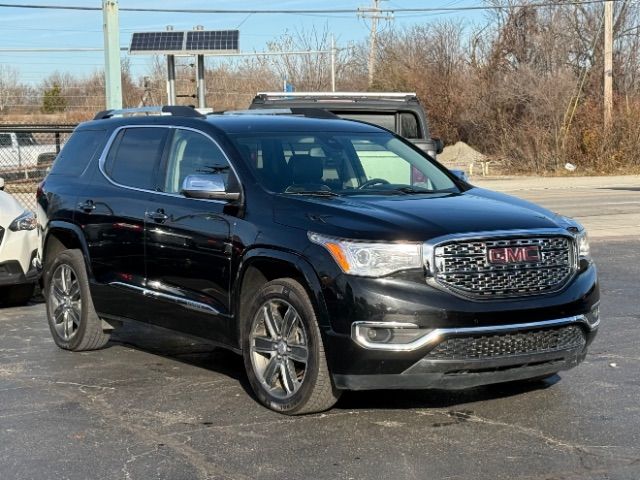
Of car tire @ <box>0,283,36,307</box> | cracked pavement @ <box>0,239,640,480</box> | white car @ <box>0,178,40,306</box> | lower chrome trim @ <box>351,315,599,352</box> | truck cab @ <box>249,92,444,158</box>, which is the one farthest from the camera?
truck cab @ <box>249,92,444,158</box>

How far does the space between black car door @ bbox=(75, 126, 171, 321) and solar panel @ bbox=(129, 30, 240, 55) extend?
1493cm

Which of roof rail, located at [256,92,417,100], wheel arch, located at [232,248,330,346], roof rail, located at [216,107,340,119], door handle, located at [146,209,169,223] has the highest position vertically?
roof rail, located at [256,92,417,100]

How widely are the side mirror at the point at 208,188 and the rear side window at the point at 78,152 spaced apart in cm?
184

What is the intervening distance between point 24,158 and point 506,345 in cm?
2174

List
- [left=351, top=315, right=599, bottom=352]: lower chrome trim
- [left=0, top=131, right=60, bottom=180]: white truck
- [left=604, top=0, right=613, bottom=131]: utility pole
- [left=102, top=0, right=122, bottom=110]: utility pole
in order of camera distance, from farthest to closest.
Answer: [left=604, top=0, right=613, bottom=131]: utility pole < [left=0, top=131, right=60, bottom=180]: white truck < [left=102, top=0, right=122, bottom=110]: utility pole < [left=351, top=315, right=599, bottom=352]: lower chrome trim

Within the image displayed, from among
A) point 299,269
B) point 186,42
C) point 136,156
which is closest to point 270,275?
point 299,269

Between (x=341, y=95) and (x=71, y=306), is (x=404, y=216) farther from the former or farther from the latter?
(x=341, y=95)

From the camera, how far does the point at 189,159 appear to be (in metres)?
6.78

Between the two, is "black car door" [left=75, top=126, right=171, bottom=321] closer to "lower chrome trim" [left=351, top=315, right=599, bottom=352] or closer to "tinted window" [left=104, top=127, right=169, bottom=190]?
"tinted window" [left=104, top=127, right=169, bottom=190]

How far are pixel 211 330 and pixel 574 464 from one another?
98.4 inches

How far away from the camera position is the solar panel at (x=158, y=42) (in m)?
22.8

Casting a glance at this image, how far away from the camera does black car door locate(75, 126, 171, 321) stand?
6906 mm

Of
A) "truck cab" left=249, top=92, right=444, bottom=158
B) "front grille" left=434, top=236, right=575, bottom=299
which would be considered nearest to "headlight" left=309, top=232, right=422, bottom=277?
"front grille" left=434, top=236, right=575, bottom=299

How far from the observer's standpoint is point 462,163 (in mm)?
43812
